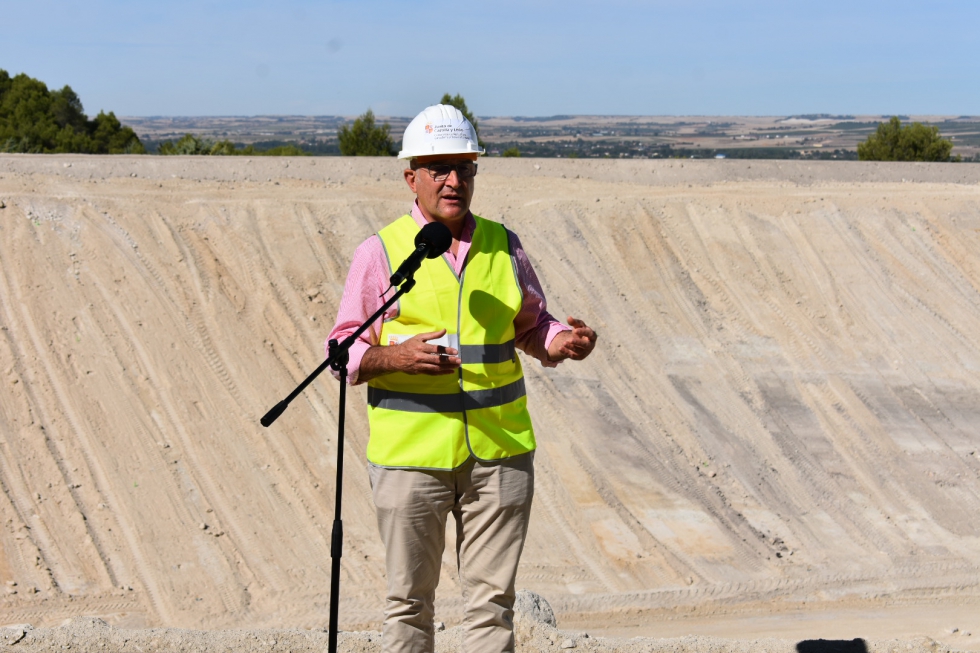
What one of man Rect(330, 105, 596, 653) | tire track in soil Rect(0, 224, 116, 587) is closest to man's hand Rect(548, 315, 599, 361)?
man Rect(330, 105, 596, 653)

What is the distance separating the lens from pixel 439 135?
3.76 m

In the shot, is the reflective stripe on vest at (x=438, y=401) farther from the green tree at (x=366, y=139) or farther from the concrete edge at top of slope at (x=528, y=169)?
the green tree at (x=366, y=139)

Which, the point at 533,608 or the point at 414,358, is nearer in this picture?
the point at 414,358

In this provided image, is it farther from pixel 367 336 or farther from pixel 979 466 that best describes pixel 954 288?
pixel 367 336

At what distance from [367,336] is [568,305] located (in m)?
12.3

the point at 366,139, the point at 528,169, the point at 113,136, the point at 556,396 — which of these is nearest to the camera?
the point at 556,396

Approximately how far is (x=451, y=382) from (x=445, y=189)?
0.73 metres

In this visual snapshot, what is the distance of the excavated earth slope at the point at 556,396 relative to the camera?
10.6 metres

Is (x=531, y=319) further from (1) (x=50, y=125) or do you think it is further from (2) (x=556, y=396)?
(1) (x=50, y=125)

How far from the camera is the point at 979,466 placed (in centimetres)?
1468

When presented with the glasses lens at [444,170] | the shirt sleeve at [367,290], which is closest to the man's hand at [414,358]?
the shirt sleeve at [367,290]

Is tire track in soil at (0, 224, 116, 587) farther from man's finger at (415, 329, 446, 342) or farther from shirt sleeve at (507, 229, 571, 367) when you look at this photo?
man's finger at (415, 329, 446, 342)

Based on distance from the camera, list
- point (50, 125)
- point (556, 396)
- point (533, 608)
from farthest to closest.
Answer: point (50, 125)
point (556, 396)
point (533, 608)

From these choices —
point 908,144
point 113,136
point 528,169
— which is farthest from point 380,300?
point 908,144
